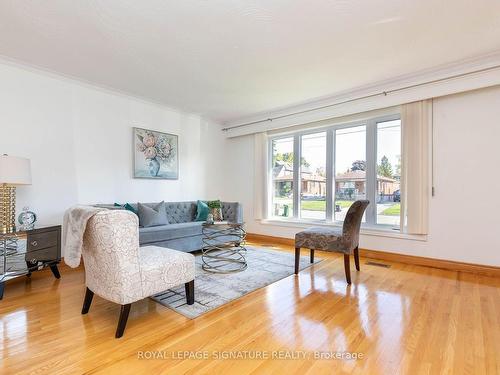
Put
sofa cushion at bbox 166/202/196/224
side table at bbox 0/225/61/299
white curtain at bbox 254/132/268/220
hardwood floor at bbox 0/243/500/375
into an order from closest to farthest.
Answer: hardwood floor at bbox 0/243/500/375 < side table at bbox 0/225/61/299 < sofa cushion at bbox 166/202/196/224 < white curtain at bbox 254/132/268/220

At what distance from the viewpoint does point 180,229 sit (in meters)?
3.86

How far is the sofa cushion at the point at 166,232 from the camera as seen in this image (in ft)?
11.3

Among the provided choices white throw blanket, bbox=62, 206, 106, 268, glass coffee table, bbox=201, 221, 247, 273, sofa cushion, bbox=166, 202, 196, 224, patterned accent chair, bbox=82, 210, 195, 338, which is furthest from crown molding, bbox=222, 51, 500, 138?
white throw blanket, bbox=62, 206, 106, 268

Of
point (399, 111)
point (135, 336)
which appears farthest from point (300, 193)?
point (135, 336)

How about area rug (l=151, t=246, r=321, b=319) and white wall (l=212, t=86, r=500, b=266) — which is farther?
white wall (l=212, t=86, r=500, b=266)

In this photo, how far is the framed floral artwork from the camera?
4402mm

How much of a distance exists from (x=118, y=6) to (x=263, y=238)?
435 centimetres

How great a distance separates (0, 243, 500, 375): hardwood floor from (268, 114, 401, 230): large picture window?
1.62 meters

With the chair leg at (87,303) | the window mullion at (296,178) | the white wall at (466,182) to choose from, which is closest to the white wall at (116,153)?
the white wall at (466,182)

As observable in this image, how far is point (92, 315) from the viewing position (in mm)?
2176

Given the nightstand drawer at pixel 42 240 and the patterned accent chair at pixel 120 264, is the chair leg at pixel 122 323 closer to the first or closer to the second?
the patterned accent chair at pixel 120 264

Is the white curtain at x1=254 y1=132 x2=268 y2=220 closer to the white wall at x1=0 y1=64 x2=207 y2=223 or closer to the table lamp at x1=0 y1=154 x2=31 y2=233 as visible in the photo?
the white wall at x1=0 y1=64 x2=207 y2=223

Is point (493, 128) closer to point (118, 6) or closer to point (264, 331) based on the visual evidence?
point (264, 331)

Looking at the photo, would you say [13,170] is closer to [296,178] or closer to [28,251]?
[28,251]
